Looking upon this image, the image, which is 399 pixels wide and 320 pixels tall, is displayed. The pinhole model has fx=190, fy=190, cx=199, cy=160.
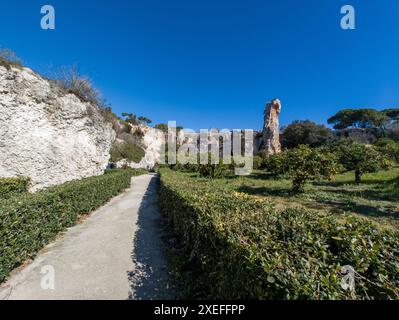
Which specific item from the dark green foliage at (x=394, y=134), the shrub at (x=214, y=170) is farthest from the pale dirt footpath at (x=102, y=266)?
the dark green foliage at (x=394, y=134)

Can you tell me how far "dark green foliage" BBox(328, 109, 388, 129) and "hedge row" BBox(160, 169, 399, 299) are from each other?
60.1 metres

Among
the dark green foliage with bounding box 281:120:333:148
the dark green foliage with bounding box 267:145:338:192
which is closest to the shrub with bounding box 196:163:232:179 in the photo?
the dark green foliage with bounding box 267:145:338:192

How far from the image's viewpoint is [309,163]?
32.6 ft

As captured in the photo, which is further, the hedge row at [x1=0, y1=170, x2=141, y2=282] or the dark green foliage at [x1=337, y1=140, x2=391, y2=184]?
the dark green foliage at [x1=337, y1=140, x2=391, y2=184]

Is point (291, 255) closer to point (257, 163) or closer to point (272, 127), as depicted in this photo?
point (257, 163)

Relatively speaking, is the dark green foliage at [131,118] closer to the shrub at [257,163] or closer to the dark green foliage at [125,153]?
the dark green foliage at [125,153]

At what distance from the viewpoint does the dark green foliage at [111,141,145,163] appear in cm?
3070

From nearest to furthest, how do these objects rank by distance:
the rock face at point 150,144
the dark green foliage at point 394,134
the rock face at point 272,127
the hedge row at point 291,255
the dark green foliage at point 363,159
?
the hedge row at point 291,255
the dark green foliage at point 363,159
the rock face at point 272,127
the dark green foliage at point 394,134
the rock face at point 150,144

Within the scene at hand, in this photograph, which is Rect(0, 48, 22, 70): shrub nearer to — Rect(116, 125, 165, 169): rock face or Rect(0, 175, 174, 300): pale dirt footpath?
Rect(0, 175, 174, 300): pale dirt footpath

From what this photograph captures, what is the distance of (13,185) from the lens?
28.5ft

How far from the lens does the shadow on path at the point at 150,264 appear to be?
3236 mm

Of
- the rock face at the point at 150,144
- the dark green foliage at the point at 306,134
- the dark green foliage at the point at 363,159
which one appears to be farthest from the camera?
the rock face at the point at 150,144

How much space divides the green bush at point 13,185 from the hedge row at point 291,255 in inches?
383

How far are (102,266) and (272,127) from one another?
1497 inches
